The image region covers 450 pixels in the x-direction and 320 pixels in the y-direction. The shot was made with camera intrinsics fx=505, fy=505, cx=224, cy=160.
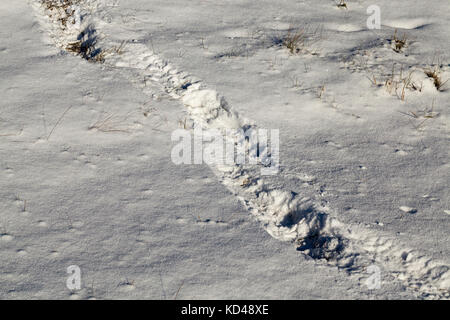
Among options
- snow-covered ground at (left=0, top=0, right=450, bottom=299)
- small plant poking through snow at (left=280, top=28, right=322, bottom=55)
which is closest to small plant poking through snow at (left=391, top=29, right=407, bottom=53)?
snow-covered ground at (left=0, top=0, right=450, bottom=299)

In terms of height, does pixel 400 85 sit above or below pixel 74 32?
below

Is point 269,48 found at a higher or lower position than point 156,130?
higher

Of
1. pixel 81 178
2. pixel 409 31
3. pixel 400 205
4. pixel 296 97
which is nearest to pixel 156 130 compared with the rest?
pixel 81 178

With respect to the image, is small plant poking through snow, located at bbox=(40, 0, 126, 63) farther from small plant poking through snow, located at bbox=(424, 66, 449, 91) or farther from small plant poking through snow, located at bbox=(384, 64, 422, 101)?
small plant poking through snow, located at bbox=(424, 66, 449, 91)

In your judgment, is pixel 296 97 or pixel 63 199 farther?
pixel 296 97

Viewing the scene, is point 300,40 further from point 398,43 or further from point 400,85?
point 400,85

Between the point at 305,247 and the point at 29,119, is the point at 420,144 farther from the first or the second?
the point at 29,119

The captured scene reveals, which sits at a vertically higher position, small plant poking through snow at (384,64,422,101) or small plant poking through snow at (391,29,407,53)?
small plant poking through snow at (391,29,407,53)

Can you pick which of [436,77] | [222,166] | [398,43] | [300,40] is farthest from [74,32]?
[436,77]

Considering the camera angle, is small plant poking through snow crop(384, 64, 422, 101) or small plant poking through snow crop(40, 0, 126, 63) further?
small plant poking through snow crop(40, 0, 126, 63)
